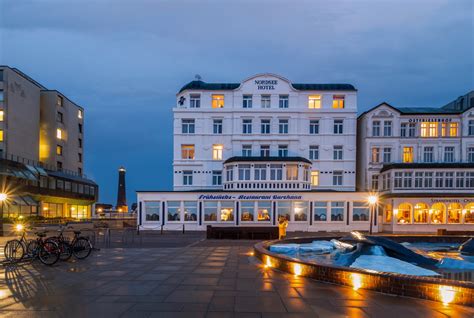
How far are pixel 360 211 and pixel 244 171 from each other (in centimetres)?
1305

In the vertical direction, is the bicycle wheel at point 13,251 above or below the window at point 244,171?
below

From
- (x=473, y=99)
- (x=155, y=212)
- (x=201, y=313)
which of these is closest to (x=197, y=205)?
(x=155, y=212)

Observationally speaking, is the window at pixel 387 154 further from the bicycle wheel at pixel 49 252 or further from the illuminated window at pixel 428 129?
the bicycle wheel at pixel 49 252

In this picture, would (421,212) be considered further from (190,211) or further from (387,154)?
(190,211)

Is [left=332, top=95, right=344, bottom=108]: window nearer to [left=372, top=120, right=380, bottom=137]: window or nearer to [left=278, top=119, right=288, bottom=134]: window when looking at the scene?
[left=372, top=120, right=380, bottom=137]: window

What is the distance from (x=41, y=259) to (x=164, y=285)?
6314mm

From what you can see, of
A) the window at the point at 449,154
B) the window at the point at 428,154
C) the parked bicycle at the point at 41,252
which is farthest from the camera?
the window at the point at 428,154

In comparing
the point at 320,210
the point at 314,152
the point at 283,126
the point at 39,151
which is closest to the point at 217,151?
the point at 283,126

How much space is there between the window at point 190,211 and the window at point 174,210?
2.19 feet

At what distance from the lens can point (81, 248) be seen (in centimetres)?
1634

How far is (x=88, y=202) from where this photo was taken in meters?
65.4

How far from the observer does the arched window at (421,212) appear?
39.4 meters

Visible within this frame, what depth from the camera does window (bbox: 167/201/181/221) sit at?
38938 millimetres

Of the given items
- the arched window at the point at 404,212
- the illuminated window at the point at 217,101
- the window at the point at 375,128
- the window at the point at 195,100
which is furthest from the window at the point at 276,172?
the arched window at the point at 404,212
